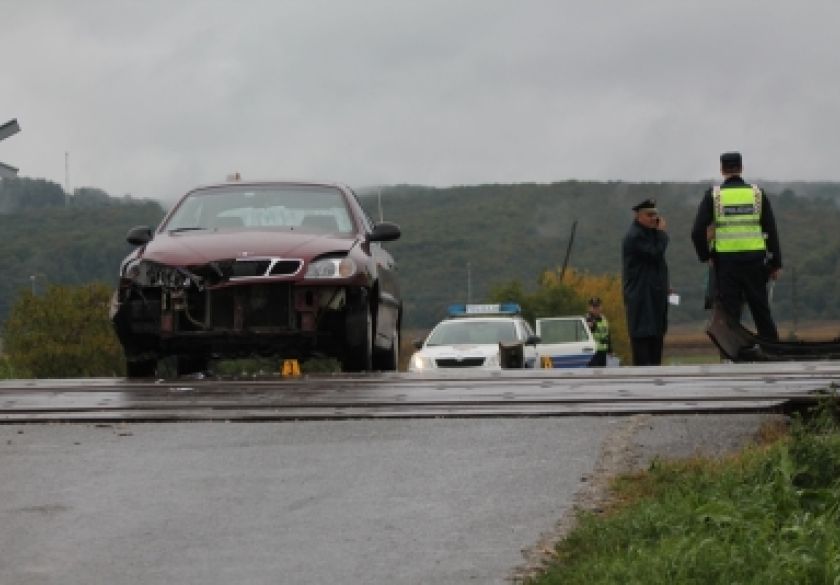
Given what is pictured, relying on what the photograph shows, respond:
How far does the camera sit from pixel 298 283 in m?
14.0

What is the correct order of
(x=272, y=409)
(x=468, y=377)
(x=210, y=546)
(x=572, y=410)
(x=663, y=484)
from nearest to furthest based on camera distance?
(x=210, y=546)
(x=663, y=484)
(x=572, y=410)
(x=272, y=409)
(x=468, y=377)

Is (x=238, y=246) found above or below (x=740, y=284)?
above

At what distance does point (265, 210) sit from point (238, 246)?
1.47m

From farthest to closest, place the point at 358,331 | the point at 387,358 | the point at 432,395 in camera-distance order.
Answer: the point at 387,358 → the point at 358,331 → the point at 432,395

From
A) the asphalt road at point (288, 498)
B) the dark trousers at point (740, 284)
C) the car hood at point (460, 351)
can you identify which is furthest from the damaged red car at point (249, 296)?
the car hood at point (460, 351)

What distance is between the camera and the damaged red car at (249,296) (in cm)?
1395

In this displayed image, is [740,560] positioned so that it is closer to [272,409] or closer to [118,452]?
[118,452]

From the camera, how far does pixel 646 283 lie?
63.0 ft

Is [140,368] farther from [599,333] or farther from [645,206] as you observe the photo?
[599,333]

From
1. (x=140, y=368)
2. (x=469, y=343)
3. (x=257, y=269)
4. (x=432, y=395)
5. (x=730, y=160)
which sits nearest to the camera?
(x=432, y=395)

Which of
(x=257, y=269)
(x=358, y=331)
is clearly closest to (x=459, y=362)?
(x=358, y=331)

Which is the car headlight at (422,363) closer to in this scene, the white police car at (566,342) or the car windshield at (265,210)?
the white police car at (566,342)

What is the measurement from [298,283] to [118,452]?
6.24 metres

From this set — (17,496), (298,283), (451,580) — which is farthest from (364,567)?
(298,283)
